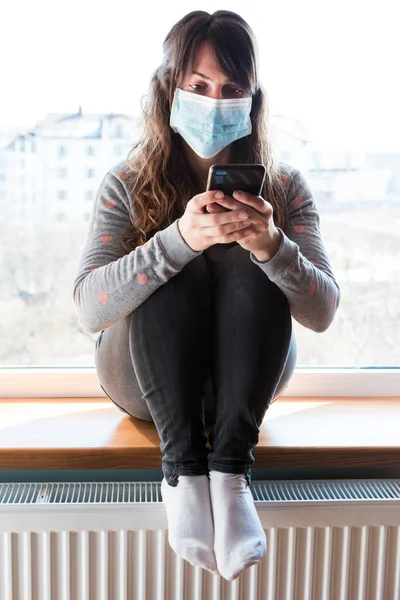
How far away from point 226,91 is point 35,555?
84 centimetres

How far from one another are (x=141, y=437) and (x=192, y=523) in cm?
26

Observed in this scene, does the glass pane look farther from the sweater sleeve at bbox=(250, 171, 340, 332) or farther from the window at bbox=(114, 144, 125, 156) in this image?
the sweater sleeve at bbox=(250, 171, 340, 332)

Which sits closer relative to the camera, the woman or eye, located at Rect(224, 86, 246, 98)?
the woman

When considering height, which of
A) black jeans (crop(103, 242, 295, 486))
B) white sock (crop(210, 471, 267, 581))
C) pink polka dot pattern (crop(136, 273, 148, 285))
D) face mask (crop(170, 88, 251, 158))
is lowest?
white sock (crop(210, 471, 267, 581))

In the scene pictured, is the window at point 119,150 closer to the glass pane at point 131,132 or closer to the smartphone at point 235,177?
→ the glass pane at point 131,132

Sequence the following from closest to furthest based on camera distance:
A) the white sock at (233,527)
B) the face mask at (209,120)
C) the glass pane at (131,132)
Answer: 1. the white sock at (233,527)
2. the face mask at (209,120)
3. the glass pane at (131,132)

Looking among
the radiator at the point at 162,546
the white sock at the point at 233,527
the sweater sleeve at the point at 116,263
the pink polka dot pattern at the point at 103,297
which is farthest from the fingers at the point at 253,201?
the radiator at the point at 162,546

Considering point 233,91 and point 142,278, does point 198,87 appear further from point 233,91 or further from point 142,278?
point 142,278

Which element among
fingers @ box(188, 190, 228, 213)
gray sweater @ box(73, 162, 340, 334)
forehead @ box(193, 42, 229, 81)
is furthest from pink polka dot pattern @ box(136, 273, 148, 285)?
forehead @ box(193, 42, 229, 81)

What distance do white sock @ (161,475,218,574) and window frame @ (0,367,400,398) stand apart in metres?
0.52

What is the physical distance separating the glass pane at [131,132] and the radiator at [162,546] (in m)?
0.38

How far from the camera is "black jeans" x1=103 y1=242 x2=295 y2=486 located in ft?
3.16

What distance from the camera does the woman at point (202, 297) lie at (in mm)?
944

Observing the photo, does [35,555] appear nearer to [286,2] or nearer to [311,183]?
[311,183]
